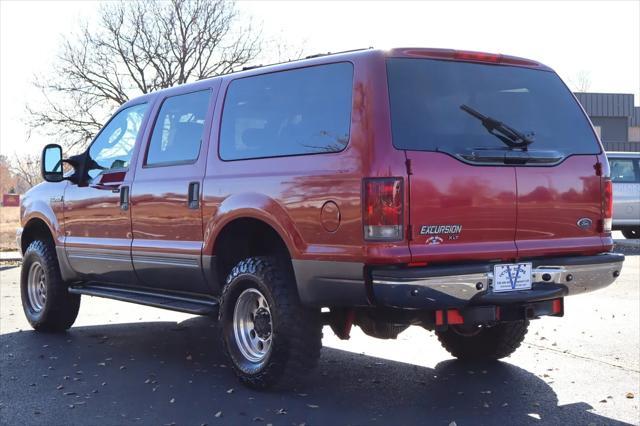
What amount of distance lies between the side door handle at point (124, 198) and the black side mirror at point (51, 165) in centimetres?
108

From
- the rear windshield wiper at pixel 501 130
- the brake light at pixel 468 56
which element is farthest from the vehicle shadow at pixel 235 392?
the brake light at pixel 468 56

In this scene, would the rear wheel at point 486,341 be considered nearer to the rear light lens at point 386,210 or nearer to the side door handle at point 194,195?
the rear light lens at point 386,210

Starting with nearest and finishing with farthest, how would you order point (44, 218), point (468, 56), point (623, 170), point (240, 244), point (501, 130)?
1. point (501, 130)
2. point (468, 56)
3. point (240, 244)
4. point (44, 218)
5. point (623, 170)

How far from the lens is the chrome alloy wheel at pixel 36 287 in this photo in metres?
7.97

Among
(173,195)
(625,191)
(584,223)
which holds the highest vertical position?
(173,195)

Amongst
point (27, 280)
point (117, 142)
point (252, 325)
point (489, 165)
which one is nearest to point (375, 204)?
point (489, 165)

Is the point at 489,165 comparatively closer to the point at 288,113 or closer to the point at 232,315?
the point at 288,113

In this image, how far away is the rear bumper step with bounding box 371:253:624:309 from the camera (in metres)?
4.47

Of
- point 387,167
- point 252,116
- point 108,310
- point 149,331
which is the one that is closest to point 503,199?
point 387,167

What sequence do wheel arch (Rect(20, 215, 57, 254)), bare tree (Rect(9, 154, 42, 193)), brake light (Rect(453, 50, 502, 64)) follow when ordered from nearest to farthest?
brake light (Rect(453, 50, 502, 64)) < wheel arch (Rect(20, 215, 57, 254)) < bare tree (Rect(9, 154, 42, 193))

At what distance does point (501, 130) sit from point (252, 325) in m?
2.16

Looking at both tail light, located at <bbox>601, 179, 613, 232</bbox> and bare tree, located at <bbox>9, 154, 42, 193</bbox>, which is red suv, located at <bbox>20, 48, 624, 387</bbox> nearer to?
tail light, located at <bbox>601, 179, 613, 232</bbox>

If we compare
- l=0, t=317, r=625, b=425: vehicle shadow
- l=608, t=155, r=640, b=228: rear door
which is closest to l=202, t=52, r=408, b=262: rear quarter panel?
l=0, t=317, r=625, b=425: vehicle shadow

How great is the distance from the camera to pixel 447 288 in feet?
A: 14.9
